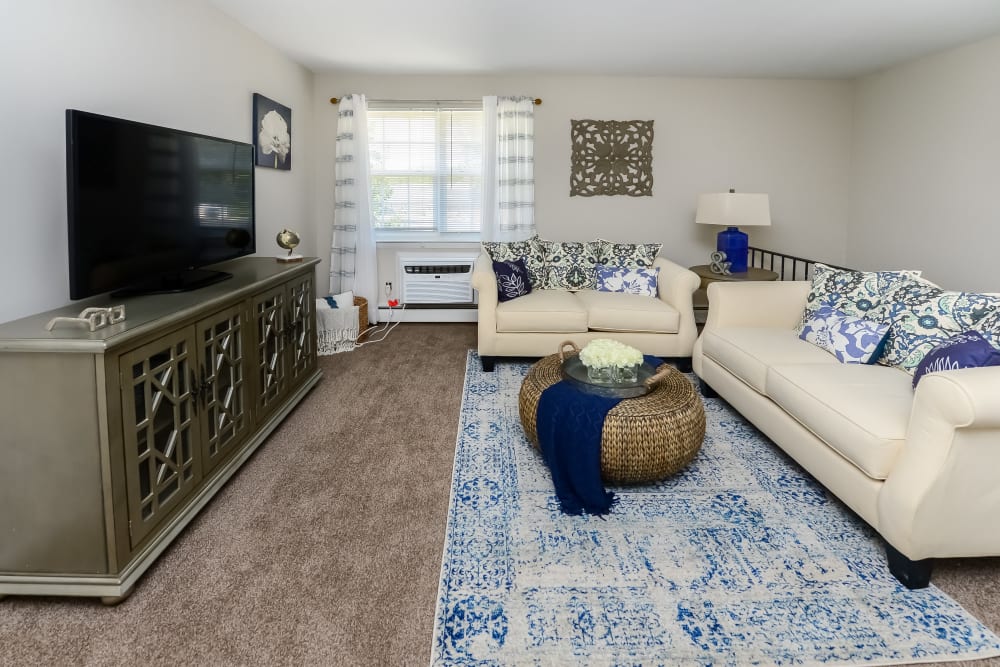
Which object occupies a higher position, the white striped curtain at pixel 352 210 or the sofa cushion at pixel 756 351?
the white striped curtain at pixel 352 210

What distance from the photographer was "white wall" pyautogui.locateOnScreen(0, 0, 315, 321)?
212cm

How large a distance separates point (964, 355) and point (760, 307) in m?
1.55

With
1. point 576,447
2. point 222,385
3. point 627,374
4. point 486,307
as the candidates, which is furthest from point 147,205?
point 486,307

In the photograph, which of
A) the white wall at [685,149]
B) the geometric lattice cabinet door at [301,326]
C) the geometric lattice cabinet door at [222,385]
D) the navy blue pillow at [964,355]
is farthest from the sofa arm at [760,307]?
the geometric lattice cabinet door at [222,385]

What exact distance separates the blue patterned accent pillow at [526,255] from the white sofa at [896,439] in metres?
2.01

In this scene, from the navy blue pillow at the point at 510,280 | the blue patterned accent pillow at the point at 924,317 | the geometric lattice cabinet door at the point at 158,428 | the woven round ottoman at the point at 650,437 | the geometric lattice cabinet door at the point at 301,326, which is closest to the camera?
the geometric lattice cabinet door at the point at 158,428

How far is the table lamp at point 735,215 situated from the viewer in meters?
4.89

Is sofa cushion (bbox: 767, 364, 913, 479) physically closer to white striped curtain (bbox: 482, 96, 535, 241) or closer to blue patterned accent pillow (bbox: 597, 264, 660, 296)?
blue patterned accent pillow (bbox: 597, 264, 660, 296)

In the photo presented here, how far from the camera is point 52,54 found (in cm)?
227

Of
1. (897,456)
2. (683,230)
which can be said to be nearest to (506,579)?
(897,456)

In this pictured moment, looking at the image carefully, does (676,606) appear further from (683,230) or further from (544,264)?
(683,230)

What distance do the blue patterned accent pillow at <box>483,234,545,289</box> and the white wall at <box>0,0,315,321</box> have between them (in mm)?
1982

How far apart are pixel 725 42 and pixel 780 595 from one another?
382 cm

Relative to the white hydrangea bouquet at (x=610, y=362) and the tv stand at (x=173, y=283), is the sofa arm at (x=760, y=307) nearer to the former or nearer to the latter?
the white hydrangea bouquet at (x=610, y=362)
